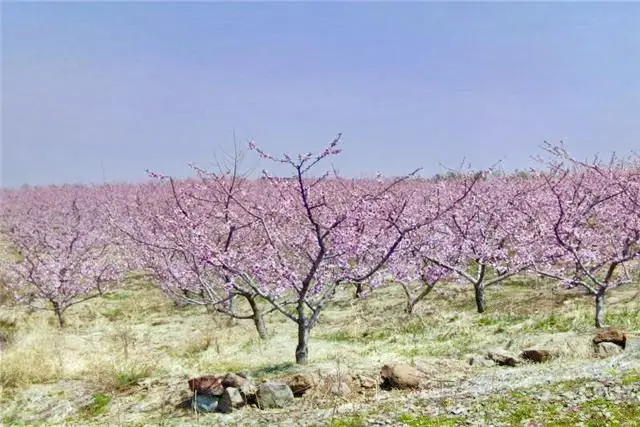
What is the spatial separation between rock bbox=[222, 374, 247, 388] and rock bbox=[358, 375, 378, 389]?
6.04ft

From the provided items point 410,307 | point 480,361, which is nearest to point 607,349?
point 480,361

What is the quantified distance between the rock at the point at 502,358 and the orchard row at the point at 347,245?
2.66m

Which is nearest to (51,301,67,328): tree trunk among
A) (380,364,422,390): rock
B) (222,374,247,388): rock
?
(222,374,247,388): rock

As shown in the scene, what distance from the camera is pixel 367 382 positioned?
9.09 meters

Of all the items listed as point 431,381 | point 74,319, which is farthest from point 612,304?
point 74,319

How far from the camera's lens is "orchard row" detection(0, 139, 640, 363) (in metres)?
11.6

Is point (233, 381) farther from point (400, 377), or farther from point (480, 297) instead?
point (480, 297)

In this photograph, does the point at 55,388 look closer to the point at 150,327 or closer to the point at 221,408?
the point at 221,408

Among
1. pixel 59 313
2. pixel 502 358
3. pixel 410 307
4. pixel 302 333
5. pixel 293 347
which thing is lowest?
pixel 293 347

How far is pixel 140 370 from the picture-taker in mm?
11555

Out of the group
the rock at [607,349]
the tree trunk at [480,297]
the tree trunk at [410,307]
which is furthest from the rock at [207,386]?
the tree trunk at [480,297]

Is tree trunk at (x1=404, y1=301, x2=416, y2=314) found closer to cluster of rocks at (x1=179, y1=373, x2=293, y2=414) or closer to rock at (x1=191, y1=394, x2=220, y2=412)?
cluster of rocks at (x1=179, y1=373, x2=293, y2=414)

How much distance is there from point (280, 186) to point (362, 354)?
4.34 metres

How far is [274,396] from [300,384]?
0.56 meters
